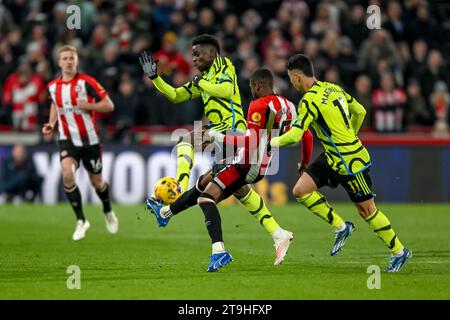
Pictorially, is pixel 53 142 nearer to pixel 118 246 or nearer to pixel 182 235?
pixel 182 235

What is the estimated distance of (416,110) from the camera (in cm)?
2295

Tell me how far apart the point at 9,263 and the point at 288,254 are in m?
3.29

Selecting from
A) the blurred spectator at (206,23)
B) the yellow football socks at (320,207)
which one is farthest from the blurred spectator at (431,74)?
the yellow football socks at (320,207)

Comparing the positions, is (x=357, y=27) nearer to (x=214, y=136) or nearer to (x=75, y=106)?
(x=75, y=106)

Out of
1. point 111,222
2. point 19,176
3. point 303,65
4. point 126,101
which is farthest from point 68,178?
point 126,101

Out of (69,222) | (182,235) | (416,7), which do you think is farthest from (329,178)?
(416,7)

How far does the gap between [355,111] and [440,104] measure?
38.5 ft

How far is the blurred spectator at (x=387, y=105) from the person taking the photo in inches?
878

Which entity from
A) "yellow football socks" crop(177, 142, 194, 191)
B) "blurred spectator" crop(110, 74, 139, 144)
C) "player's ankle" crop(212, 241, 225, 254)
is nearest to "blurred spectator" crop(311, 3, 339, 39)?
"blurred spectator" crop(110, 74, 139, 144)

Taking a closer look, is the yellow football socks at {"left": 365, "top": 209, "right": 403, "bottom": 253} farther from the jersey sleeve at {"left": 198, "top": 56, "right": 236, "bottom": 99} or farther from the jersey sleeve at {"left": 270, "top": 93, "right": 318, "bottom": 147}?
the jersey sleeve at {"left": 198, "top": 56, "right": 236, "bottom": 99}

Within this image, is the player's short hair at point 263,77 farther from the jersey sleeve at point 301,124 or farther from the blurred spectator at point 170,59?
the blurred spectator at point 170,59

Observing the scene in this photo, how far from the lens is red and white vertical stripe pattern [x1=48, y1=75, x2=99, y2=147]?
15219 mm

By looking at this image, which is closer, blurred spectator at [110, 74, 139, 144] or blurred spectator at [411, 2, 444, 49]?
blurred spectator at [110, 74, 139, 144]

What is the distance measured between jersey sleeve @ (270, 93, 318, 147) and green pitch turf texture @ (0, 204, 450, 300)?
1334 millimetres
